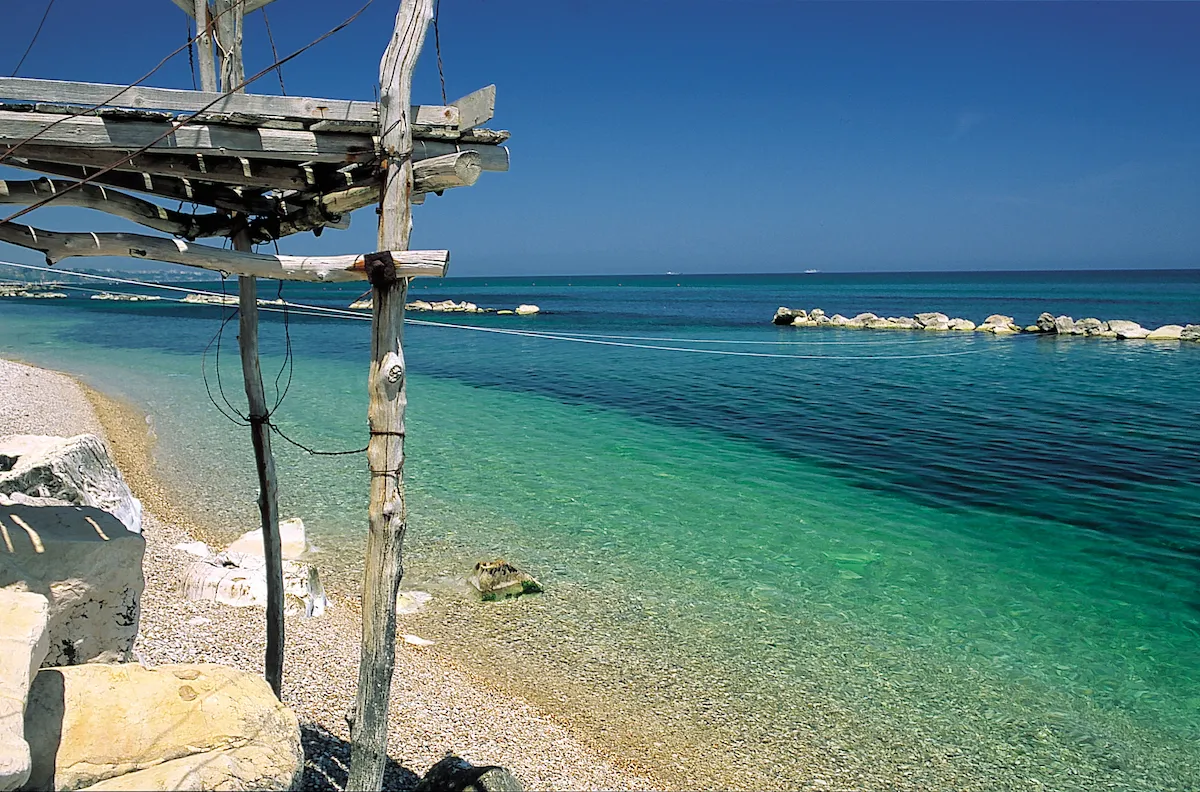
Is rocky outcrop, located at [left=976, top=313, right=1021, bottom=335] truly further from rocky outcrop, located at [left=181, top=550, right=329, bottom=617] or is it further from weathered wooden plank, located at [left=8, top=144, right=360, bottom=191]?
weathered wooden plank, located at [left=8, top=144, right=360, bottom=191]

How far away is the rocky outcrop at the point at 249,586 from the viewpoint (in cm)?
823

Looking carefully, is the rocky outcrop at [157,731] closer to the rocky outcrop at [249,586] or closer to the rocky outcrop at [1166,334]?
the rocky outcrop at [249,586]

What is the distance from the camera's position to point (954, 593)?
9914mm

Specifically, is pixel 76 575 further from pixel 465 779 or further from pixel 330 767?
pixel 465 779

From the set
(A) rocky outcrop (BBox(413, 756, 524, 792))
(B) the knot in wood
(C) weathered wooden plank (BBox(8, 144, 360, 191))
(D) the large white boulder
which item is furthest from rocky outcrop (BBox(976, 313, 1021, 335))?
(B) the knot in wood

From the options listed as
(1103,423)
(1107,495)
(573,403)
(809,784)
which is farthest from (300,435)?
(1103,423)

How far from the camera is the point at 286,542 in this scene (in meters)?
10.4

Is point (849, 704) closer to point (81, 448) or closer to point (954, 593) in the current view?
point (954, 593)

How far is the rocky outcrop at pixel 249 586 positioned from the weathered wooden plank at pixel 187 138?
5.41 m

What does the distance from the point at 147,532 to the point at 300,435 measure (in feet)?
25.8

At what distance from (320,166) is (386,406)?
1.58 meters

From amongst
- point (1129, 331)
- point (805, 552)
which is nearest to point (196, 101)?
point (805, 552)

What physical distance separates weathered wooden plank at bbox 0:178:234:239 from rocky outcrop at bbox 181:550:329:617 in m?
4.15

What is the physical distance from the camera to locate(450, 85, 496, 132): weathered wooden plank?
14.3 ft
